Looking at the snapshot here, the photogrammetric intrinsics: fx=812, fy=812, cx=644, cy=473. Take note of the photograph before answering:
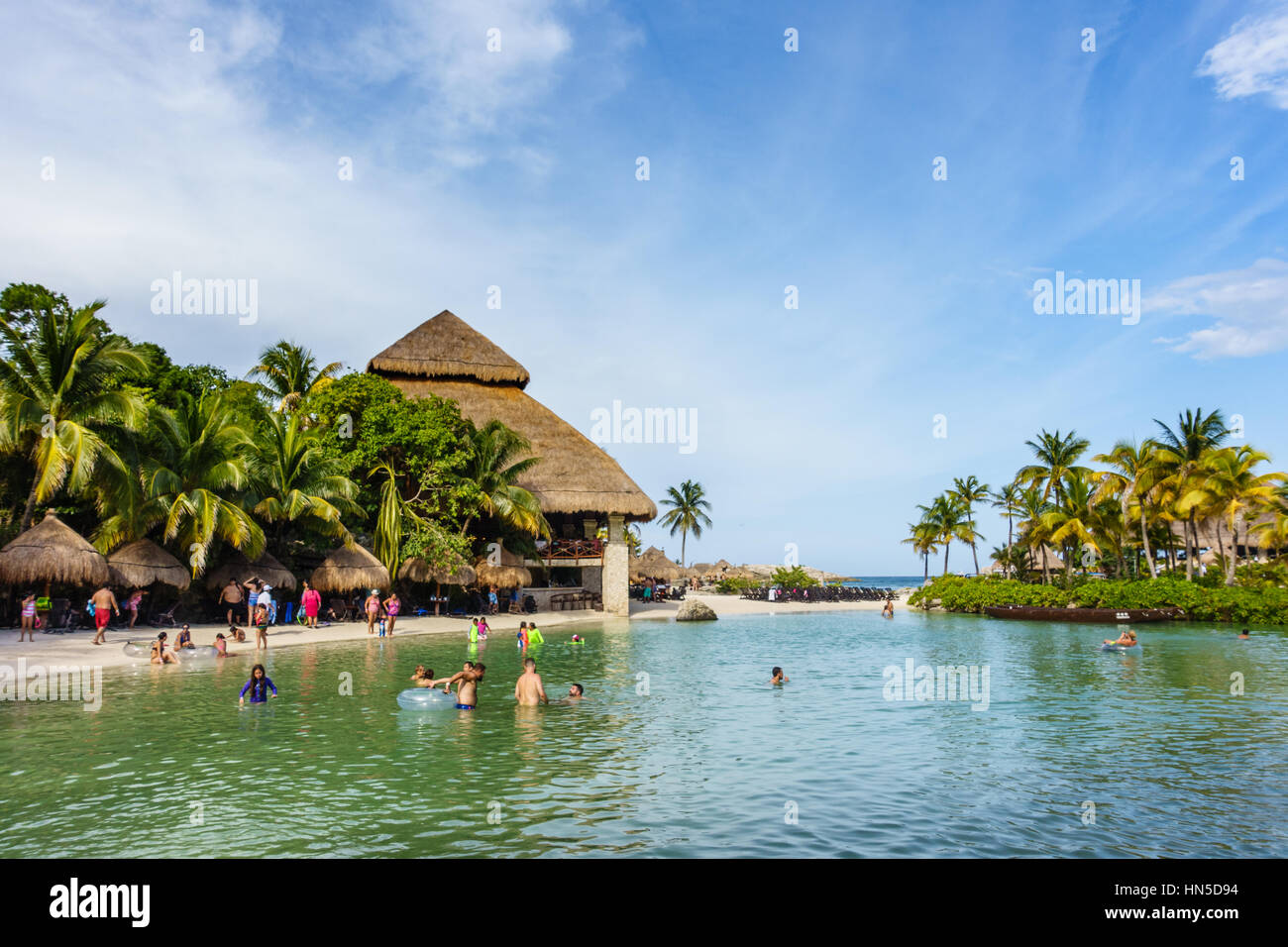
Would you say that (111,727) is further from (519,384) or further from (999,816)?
(519,384)

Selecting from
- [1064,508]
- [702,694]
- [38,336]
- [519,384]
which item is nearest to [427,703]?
[702,694]

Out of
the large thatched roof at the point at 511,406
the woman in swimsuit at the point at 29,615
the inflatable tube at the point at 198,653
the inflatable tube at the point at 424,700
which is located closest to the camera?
the inflatable tube at the point at 424,700

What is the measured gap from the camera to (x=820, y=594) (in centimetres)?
5650

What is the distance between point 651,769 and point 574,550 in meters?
28.9

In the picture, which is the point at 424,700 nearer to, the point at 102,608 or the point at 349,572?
the point at 102,608

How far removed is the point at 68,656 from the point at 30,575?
400 cm

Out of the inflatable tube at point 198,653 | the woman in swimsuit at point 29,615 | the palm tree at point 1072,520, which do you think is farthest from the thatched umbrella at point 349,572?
the palm tree at point 1072,520

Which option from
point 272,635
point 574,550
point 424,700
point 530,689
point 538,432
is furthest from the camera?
point 538,432

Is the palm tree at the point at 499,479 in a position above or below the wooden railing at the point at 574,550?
above

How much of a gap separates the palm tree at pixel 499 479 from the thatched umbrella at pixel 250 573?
6.97 metres

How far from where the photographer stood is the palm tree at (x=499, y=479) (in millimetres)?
32250

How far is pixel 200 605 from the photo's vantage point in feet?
88.2

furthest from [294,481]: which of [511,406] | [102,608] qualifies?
[511,406]

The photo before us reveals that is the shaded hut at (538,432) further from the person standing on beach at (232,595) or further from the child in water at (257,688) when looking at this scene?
the child in water at (257,688)
